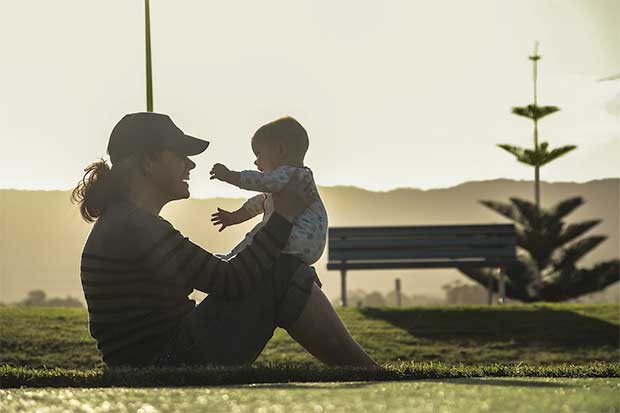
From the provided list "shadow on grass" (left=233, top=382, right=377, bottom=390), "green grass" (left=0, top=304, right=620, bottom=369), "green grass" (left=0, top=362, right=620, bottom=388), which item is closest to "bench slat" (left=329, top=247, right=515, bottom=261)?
"green grass" (left=0, top=304, right=620, bottom=369)

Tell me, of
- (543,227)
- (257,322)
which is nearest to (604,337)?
(257,322)

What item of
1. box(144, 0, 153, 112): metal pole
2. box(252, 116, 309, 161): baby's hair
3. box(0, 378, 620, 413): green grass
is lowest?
box(0, 378, 620, 413): green grass

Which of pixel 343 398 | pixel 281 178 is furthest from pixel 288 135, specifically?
pixel 343 398

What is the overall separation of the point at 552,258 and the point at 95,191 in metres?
27.9

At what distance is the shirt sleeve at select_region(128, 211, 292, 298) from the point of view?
415 centimetres

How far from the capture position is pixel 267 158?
4934 mm

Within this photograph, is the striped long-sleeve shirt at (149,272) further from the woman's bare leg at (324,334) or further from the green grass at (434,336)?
the green grass at (434,336)

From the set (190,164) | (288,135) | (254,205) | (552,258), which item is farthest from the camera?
(552,258)

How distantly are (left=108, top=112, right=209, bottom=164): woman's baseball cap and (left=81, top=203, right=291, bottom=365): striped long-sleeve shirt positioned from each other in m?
0.23

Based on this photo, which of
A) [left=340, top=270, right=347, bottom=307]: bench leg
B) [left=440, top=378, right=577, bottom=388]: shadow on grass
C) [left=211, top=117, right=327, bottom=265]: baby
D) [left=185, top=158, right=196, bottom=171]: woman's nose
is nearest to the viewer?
[left=440, top=378, right=577, bottom=388]: shadow on grass

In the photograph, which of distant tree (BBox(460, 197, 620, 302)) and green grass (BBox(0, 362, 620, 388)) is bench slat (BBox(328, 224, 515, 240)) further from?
distant tree (BBox(460, 197, 620, 302))

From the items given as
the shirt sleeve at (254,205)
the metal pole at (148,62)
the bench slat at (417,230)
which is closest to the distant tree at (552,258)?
the bench slat at (417,230)

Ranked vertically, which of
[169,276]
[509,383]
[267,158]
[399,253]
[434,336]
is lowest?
[434,336]

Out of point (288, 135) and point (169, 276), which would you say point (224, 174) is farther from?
point (169, 276)
